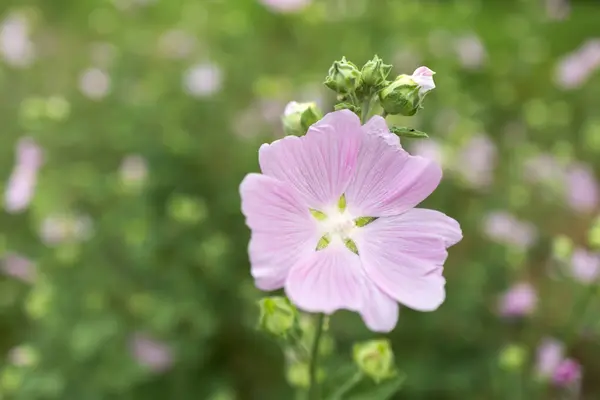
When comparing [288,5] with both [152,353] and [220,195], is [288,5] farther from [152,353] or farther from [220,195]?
[152,353]

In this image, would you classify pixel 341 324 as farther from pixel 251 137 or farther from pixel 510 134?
pixel 510 134

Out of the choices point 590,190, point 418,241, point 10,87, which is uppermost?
point 10,87

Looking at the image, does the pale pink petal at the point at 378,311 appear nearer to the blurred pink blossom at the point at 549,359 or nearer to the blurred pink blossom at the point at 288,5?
the blurred pink blossom at the point at 549,359

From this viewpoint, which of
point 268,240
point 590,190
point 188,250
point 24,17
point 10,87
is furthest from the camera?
point 24,17

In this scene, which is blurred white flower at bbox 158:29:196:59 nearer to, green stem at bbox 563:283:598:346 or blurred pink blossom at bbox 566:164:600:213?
blurred pink blossom at bbox 566:164:600:213

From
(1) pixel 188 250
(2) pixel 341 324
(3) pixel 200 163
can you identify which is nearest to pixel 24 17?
(3) pixel 200 163

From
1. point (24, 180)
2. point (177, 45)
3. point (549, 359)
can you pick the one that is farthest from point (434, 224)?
point (177, 45)

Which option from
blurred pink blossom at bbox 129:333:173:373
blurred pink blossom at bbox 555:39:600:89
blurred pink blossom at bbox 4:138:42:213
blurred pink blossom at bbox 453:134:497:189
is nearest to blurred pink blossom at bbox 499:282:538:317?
blurred pink blossom at bbox 453:134:497:189
